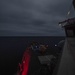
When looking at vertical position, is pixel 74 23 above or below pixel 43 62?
above

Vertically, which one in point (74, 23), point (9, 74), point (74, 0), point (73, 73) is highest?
point (74, 0)

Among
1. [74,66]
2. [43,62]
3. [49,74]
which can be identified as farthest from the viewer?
[43,62]

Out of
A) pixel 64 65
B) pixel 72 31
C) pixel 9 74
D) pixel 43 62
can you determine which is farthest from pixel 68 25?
pixel 9 74

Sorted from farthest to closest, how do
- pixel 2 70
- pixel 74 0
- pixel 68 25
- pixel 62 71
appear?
pixel 2 70, pixel 68 25, pixel 74 0, pixel 62 71

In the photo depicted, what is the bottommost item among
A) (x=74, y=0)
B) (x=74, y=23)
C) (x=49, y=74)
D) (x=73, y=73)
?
(x=49, y=74)

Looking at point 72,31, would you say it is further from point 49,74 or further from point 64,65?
point 64,65

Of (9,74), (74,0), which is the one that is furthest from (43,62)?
(9,74)

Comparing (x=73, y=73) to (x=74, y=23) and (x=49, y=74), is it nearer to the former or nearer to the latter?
(x=49, y=74)

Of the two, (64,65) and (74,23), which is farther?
(74,23)

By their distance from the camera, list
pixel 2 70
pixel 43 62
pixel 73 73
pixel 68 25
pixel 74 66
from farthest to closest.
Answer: pixel 2 70 < pixel 68 25 < pixel 43 62 < pixel 74 66 < pixel 73 73
